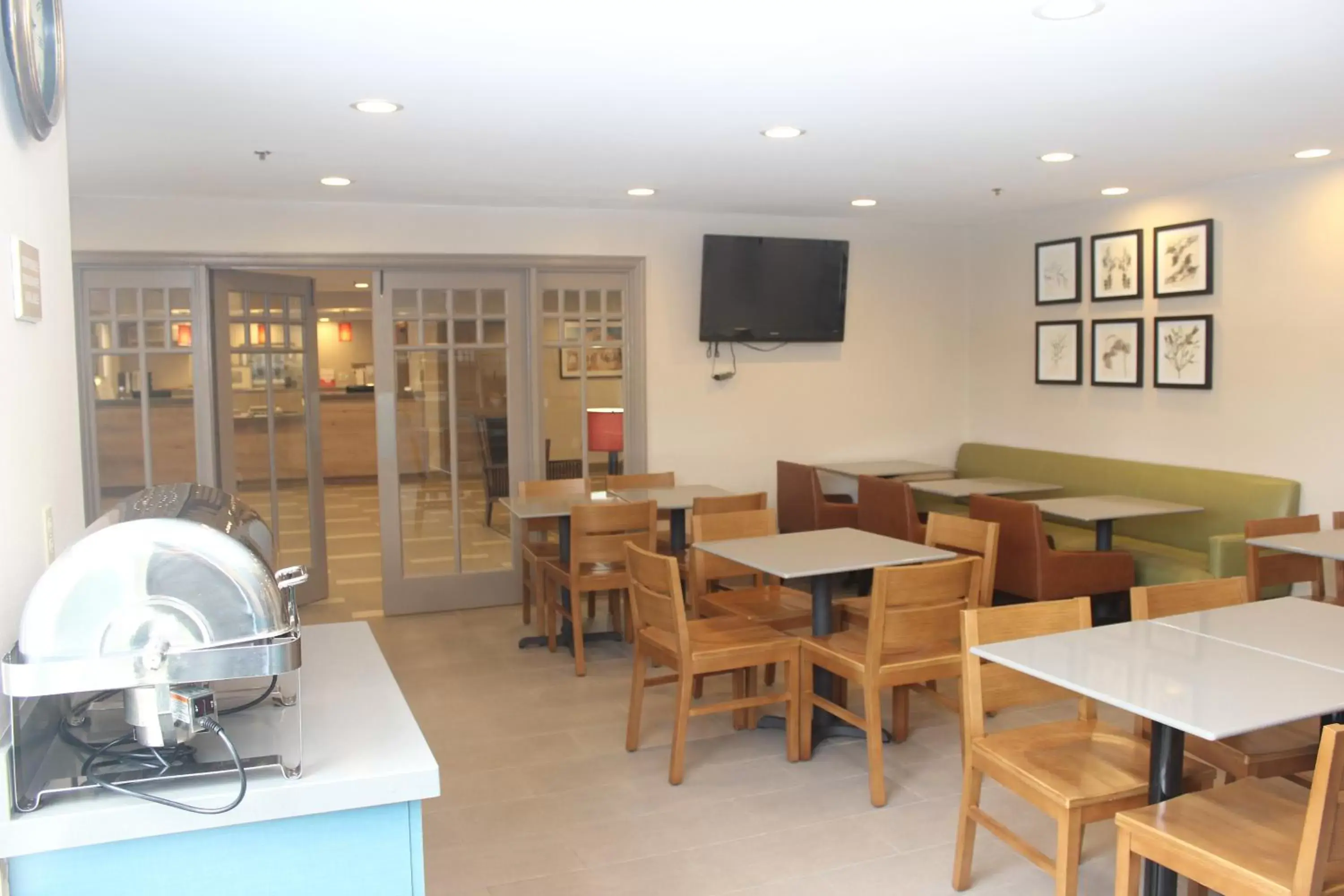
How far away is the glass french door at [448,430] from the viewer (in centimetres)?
637

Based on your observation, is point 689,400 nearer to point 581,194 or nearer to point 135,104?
point 581,194

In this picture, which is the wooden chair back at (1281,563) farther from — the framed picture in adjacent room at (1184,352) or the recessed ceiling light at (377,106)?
the recessed ceiling light at (377,106)

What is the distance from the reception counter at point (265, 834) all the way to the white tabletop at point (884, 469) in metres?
5.18

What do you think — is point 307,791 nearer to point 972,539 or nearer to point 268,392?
point 972,539

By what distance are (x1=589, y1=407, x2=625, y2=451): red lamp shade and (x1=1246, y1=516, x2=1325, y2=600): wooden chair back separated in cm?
364

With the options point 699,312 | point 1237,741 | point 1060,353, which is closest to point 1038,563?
point 1060,353

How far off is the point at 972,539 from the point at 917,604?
32.1 inches

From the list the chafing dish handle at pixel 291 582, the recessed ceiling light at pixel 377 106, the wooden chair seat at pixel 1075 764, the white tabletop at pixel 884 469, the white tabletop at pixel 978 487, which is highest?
the recessed ceiling light at pixel 377 106

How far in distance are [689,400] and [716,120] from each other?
3.00m

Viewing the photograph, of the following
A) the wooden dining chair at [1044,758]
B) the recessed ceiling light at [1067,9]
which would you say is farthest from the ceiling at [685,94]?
the wooden dining chair at [1044,758]

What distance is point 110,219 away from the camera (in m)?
5.73

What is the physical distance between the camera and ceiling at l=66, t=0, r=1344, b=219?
2900mm

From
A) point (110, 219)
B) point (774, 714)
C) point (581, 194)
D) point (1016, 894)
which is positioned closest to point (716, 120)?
point (581, 194)

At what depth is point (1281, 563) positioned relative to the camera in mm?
4477
